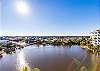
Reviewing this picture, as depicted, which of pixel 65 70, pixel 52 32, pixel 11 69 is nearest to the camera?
pixel 52 32

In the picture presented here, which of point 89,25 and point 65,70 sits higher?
point 89,25

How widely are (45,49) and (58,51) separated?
55cm

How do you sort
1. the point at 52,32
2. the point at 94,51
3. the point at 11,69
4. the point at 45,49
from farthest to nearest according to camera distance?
the point at 45,49 → the point at 94,51 → the point at 11,69 → the point at 52,32

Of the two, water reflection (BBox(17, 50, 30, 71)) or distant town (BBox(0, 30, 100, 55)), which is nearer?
distant town (BBox(0, 30, 100, 55))

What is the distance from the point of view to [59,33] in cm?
346

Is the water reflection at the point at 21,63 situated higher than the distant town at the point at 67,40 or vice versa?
the distant town at the point at 67,40

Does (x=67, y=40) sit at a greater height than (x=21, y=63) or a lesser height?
greater

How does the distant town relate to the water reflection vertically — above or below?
above

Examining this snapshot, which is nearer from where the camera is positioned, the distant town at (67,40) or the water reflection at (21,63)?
the distant town at (67,40)

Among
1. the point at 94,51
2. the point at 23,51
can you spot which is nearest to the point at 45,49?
the point at 23,51

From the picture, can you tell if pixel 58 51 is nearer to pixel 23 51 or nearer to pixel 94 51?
pixel 23 51

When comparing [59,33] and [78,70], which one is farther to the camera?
[59,33]

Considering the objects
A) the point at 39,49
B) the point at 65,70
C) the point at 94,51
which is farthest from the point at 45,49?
the point at 65,70

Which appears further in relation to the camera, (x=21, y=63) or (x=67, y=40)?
(x=21, y=63)
